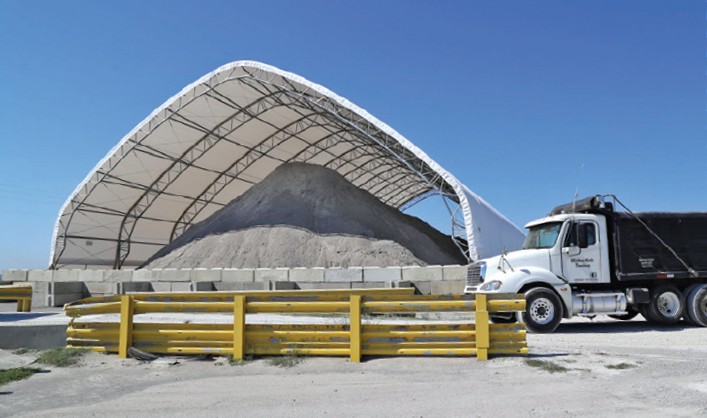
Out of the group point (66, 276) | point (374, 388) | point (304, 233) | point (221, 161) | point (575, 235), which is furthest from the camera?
point (221, 161)

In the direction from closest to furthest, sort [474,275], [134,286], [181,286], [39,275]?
1. [474,275]
2. [181,286]
3. [134,286]
4. [39,275]

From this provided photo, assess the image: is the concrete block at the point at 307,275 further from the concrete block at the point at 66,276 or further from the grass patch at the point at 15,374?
the grass patch at the point at 15,374

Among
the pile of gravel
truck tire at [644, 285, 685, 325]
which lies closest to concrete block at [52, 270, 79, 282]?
the pile of gravel

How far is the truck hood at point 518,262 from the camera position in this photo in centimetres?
1179

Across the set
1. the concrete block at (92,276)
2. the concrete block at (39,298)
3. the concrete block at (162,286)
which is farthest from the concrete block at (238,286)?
the concrete block at (39,298)

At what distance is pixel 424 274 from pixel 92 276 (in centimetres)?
1494

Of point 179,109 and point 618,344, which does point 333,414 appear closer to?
point 618,344

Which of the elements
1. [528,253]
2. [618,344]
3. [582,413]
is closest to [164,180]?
[528,253]

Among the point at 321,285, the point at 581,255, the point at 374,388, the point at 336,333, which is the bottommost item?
the point at 374,388

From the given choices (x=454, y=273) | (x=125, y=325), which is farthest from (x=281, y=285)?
(x=125, y=325)

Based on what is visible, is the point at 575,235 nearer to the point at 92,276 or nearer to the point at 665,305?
the point at 665,305

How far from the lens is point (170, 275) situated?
21031 millimetres

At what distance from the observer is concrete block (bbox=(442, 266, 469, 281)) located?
17.8m

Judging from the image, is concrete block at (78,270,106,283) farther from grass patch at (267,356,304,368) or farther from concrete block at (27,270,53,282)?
grass patch at (267,356,304,368)
